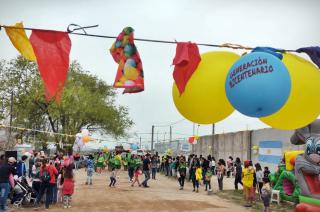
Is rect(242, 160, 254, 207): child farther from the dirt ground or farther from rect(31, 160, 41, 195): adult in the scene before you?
rect(31, 160, 41, 195): adult

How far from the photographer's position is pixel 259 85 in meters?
5.81

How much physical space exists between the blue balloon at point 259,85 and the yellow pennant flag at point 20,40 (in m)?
3.25

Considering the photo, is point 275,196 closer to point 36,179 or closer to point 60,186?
point 60,186

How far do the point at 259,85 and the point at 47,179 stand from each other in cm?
951

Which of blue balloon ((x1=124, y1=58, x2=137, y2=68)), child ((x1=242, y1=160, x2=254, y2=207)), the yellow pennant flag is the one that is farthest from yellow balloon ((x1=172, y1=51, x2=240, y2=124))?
child ((x1=242, y1=160, x2=254, y2=207))

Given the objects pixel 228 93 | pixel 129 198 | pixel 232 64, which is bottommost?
pixel 129 198

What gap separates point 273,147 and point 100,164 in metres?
12.5

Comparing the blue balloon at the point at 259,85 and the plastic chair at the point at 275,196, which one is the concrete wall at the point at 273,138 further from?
the blue balloon at the point at 259,85

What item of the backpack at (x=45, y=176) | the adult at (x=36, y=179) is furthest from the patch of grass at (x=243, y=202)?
the adult at (x=36, y=179)

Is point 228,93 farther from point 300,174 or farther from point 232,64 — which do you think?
point 300,174

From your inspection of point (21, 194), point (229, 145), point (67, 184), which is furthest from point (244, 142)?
point (21, 194)

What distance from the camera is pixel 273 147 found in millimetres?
22984

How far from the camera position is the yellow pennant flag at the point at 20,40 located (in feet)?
21.9

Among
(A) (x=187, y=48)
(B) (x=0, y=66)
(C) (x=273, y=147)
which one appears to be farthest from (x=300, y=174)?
(B) (x=0, y=66)
